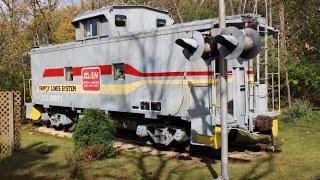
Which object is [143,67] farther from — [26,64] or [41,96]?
[26,64]

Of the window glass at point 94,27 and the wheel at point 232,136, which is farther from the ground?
the window glass at point 94,27

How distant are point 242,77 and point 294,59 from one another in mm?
13203

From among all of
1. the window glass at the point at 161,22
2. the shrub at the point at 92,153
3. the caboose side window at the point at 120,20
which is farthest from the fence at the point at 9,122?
the window glass at the point at 161,22

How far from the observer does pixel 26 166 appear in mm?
9758

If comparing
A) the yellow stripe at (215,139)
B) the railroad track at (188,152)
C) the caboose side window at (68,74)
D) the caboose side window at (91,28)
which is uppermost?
the caboose side window at (91,28)

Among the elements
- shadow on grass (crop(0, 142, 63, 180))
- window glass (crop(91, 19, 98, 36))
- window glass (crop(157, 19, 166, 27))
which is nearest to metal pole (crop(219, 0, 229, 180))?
shadow on grass (crop(0, 142, 63, 180))

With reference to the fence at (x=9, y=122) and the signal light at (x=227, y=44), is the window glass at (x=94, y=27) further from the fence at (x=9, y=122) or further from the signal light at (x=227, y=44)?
the signal light at (x=227, y=44)

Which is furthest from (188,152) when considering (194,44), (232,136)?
(194,44)

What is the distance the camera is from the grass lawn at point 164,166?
8602mm

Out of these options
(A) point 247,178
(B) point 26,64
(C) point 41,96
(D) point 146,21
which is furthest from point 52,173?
(B) point 26,64

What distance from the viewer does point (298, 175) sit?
27.3 feet

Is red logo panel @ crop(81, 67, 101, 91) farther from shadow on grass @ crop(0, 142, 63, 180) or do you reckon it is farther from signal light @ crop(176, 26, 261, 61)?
signal light @ crop(176, 26, 261, 61)

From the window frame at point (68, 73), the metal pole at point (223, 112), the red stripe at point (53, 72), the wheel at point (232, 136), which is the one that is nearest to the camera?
the metal pole at point (223, 112)

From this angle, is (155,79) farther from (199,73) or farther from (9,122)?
(9,122)
